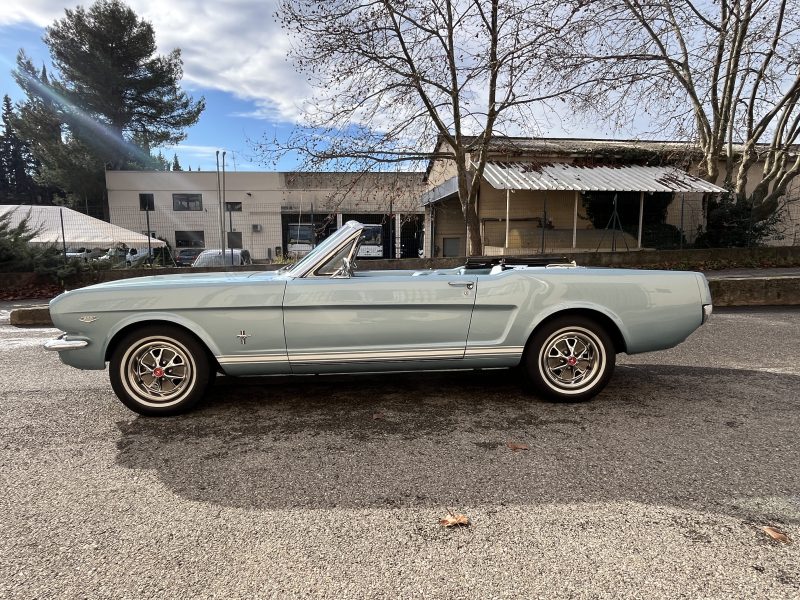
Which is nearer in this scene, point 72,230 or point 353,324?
point 353,324

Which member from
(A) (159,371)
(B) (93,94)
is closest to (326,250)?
(A) (159,371)

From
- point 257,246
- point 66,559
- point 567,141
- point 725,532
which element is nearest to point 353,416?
point 66,559

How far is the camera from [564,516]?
2.38m

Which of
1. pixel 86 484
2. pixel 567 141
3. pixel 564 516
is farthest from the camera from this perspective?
pixel 567 141

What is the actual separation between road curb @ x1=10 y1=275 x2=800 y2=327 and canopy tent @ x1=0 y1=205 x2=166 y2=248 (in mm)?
6358

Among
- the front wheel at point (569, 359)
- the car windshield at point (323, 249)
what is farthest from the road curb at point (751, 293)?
the car windshield at point (323, 249)

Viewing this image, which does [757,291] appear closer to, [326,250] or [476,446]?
[476,446]

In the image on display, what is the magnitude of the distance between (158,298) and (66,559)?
1.92 m

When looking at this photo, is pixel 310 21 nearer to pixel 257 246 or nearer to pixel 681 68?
pixel 681 68

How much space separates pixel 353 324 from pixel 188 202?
36342 mm

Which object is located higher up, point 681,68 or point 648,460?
point 681,68

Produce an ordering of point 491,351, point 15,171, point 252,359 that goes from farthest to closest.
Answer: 1. point 15,171
2. point 491,351
3. point 252,359

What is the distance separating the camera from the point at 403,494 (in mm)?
2604

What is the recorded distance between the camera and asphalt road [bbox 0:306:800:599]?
1.96 metres
